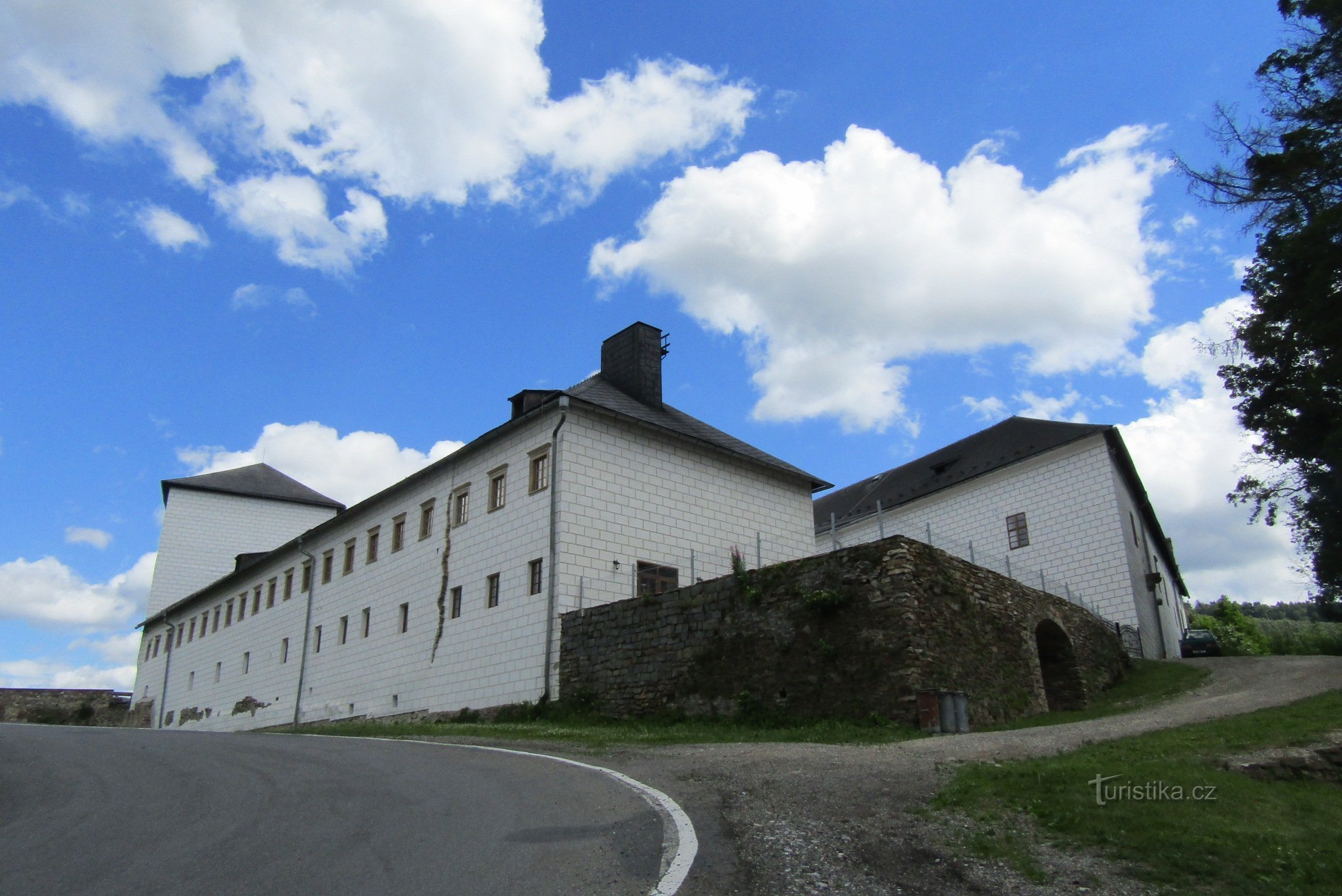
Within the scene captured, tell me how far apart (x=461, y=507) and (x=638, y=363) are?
6898 millimetres

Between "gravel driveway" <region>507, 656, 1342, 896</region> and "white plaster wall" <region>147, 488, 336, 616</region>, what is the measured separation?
49.9m

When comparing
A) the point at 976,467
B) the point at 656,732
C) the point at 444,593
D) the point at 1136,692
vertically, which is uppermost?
the point at 976,467

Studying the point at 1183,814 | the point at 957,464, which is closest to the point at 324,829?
the point at 1183,814

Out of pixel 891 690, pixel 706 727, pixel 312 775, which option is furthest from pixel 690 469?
pixel 312 775

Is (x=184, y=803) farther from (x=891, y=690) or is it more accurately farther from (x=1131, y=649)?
(x=1131, y=649)

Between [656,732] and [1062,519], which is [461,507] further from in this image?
[1062,519]

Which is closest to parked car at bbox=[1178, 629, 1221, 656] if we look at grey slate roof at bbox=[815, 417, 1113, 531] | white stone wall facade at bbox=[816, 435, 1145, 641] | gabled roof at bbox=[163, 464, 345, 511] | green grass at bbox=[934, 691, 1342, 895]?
white stone wall facade at bbox=[816, 435, 1145, 641]

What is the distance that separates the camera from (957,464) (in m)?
39.2

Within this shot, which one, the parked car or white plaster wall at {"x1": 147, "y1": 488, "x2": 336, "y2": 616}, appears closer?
the parked car

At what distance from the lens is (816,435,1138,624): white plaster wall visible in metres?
31.8

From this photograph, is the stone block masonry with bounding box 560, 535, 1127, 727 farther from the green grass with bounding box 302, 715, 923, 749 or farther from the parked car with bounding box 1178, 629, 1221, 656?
the parked car with bounding box 1178, 629, 1221, 656

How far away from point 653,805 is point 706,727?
32.5ft

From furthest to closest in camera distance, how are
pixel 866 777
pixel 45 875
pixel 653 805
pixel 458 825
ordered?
1. pixel 866 777
2. pixel 653 805
3. pixel 458 825
4. pixel 45 875

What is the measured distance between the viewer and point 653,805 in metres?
8.14
